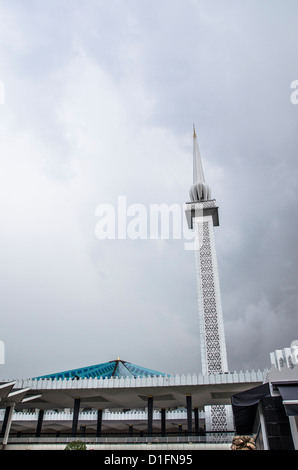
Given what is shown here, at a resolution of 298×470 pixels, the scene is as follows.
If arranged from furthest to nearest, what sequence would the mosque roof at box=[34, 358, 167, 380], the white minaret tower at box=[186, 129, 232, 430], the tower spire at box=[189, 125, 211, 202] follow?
the tower spire at box=[189, 125, 211, 202] → the mosque roof at box=[34, 358, 167, 380] → the white minaret tower at box=[186, 129, 232, 430]

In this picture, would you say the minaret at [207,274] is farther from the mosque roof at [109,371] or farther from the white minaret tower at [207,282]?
the mosque roof at [109,371]

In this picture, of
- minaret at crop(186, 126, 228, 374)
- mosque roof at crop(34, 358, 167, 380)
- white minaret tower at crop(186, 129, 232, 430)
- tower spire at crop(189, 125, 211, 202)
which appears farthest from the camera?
tower spire at crop(189, 125, 211, 202)

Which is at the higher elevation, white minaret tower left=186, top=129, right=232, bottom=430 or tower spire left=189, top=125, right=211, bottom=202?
tower spire left=189, top=125, right=211, bottom=202

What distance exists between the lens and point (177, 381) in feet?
66.9

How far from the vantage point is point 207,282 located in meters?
36.1

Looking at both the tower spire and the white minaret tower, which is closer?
the white minaret tower

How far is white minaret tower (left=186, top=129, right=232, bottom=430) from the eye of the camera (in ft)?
102

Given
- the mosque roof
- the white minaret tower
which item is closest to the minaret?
the white minaret tower

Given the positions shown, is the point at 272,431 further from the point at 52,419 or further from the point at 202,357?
the point at 52,419

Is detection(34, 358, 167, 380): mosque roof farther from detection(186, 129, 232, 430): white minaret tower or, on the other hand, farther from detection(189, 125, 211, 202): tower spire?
detection(189, 125, 211, 202): tower spire

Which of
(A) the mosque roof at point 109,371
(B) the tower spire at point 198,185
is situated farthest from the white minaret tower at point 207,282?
(A) the mosque roof at point 109,371

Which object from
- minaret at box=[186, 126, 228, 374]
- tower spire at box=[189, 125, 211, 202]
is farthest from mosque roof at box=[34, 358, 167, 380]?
tower spire at box=[189, 125, 211, 202]

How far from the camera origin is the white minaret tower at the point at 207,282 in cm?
3112
